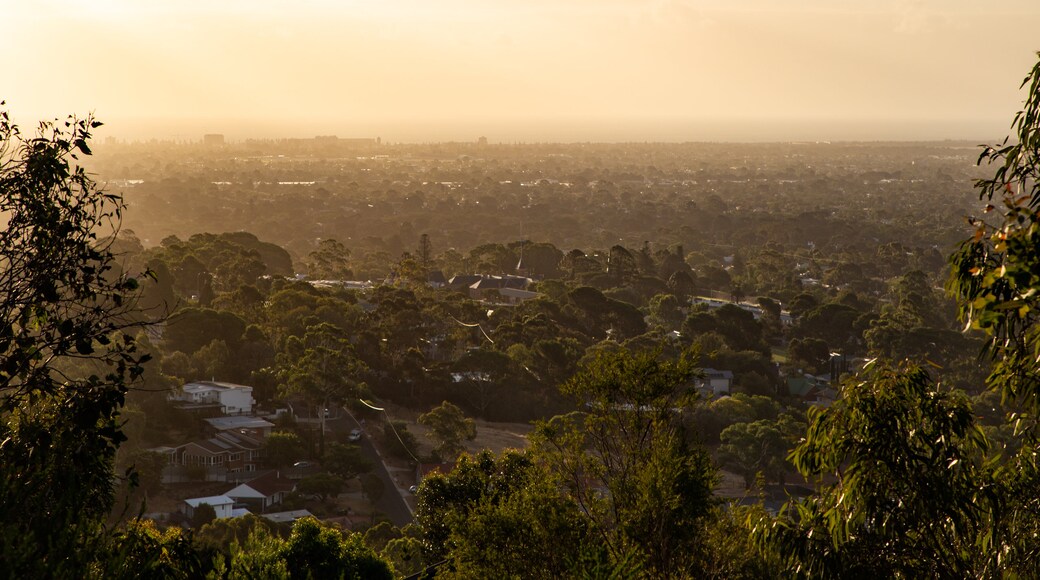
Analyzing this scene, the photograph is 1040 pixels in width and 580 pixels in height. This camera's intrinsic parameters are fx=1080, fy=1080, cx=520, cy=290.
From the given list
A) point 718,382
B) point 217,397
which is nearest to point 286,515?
point 217,397

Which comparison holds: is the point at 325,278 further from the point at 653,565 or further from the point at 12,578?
the point at 12,578

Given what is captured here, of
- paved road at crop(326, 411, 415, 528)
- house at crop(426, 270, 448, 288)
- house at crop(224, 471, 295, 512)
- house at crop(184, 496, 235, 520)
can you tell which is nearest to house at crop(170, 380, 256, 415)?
paved road at crop(326, 411, 415, 528)

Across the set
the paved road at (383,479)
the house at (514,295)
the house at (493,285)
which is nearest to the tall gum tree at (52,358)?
the paved road at (383,479)

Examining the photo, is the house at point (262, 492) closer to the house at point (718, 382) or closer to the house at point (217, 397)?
the house at point (217, 397)

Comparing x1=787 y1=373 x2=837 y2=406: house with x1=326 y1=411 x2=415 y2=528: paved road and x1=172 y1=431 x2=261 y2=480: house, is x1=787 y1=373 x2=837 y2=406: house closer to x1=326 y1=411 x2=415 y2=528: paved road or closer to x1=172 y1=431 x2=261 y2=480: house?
x1=326 y1=411 x2=415 y2=528: paved road

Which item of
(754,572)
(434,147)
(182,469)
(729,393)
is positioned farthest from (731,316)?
(434,147)

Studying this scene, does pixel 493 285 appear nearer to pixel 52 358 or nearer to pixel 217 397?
pixel 217 397

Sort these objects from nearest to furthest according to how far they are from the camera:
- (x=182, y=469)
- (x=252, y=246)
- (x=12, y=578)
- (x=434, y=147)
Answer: (x=12, y=578) → (x=182, y=469) → (x=252, y=246) → (x=434, y=147)
